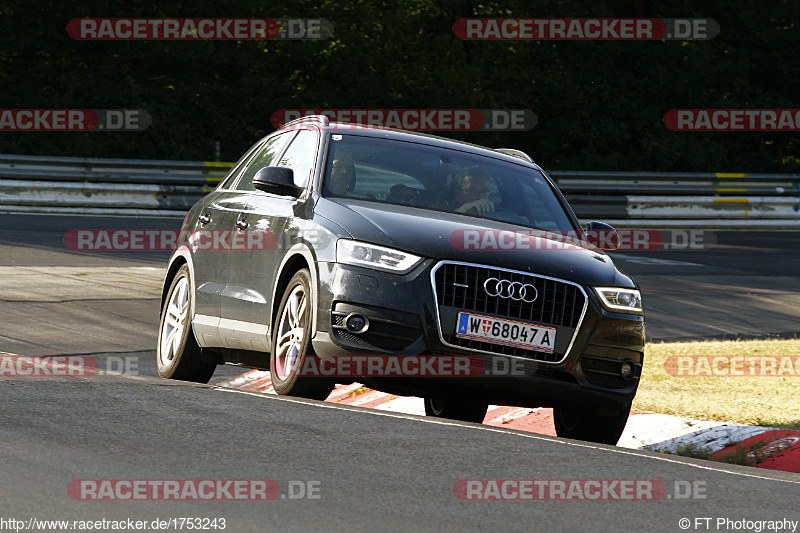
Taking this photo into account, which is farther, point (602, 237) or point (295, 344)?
point (602, 237)

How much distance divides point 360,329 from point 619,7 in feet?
84.1

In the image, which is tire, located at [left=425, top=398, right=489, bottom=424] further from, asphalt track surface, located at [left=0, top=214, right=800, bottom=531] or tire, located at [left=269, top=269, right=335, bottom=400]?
asphalt track surface, located at [left=0, top=214, right=800, bottom=531]

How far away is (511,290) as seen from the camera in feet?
23.4

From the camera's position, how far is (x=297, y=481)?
512cm

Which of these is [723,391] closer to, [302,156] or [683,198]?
[302,156]

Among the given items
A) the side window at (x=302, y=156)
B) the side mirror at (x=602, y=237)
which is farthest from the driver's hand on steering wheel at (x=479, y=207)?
the side window at (x=302, y=156)

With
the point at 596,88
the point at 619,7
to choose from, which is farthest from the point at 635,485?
the point at 619,7

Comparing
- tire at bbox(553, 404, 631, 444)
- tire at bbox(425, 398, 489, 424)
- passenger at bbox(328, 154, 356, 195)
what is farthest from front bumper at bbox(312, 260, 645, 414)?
tire at bbox(425, 398, 489, 424)

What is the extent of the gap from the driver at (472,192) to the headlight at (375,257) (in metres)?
1.06

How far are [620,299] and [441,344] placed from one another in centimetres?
116

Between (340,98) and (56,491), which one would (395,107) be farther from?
(56,491)

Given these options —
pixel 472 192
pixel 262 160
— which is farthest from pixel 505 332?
pixel 262 160

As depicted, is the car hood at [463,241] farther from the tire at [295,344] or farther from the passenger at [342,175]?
the tire at [295,344]

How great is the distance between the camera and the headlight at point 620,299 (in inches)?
290
